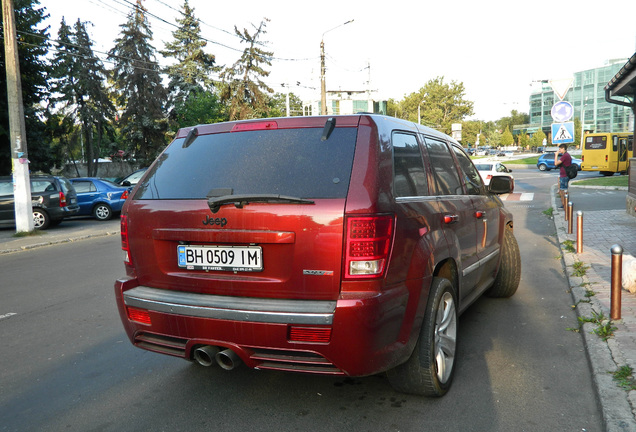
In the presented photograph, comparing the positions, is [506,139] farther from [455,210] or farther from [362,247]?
[362,247]

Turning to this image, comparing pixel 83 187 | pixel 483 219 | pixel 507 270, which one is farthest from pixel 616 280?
pixel 83 187

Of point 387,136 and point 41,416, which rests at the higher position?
point 387,136

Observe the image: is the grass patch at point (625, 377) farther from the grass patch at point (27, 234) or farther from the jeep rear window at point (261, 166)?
the grass patch at point (27, 234)

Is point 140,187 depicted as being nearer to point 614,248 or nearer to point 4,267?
point 614,248

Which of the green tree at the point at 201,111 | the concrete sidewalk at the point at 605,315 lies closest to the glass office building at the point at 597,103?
the green tree at the point at 201,111

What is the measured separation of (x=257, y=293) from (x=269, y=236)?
1.11 feet

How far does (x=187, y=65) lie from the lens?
4225cm

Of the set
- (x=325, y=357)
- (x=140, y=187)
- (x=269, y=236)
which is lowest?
(x=325, y=357)

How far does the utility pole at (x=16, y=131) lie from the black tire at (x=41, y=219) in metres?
1.41

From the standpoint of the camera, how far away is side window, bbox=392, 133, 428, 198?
3184 millimetres

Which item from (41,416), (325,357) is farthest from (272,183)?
(41,416)

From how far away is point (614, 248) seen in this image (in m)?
4.77

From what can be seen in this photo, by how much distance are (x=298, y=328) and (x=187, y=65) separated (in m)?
42.6

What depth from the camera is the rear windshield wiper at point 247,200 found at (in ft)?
9.48
